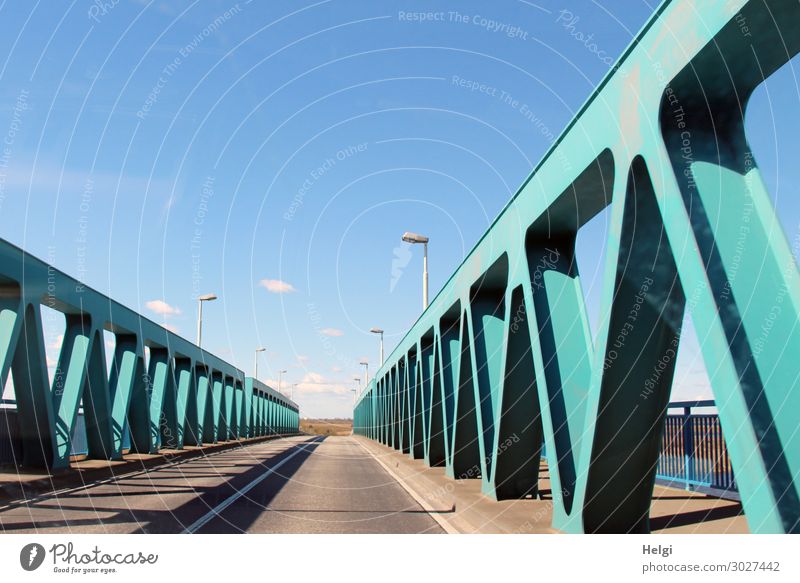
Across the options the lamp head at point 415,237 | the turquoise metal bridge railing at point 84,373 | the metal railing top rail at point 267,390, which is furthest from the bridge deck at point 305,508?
the metal railing top rail at point 267,390

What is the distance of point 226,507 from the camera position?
1089 cm

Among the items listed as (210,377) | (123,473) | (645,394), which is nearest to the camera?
(645,394)

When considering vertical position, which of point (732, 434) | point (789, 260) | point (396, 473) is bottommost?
point (396, 473)

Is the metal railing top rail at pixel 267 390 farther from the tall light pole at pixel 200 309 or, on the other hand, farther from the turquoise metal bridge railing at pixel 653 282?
the turquoise metal bridge railing at pixel 653 282

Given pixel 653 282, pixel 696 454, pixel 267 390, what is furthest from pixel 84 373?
pixel 267 390

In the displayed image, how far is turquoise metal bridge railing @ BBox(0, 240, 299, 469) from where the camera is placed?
547 inches

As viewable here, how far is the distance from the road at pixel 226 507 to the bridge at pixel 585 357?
79 millimetres

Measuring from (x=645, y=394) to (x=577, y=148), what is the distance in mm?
2551

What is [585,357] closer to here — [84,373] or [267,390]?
[84,373]

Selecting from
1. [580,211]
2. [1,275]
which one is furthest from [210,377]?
[580,211]

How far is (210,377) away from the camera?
34.8m
